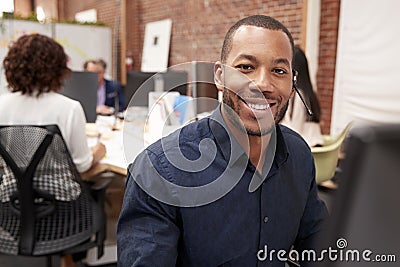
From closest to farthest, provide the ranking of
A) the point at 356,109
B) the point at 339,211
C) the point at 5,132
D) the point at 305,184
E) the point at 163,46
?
the point at 339,211 < the point at 305,184 < the point at 5,132 < the point at 356,109 < the point at 163,46

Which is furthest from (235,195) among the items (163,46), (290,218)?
(163,46)

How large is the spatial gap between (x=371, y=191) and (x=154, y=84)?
1.46m

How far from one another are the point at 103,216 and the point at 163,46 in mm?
4466

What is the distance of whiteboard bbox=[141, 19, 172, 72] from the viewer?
6.16 m

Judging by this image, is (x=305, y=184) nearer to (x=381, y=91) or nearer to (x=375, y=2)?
(x=381, y=91)

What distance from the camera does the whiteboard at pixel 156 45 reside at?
616cm

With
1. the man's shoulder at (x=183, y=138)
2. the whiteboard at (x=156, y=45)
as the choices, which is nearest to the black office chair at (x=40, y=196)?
the man's shoulder at (x=183, y=138)

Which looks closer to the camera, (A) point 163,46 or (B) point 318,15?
(B) point 318,15

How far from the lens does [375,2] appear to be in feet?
9.89

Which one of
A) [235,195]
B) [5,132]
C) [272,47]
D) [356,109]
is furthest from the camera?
[356,109]

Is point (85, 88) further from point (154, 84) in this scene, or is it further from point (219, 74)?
point (219, 74)

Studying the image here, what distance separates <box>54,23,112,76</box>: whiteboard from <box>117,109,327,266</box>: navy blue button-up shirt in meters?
4.97

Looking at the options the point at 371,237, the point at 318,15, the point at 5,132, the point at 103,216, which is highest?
the point at 318,15

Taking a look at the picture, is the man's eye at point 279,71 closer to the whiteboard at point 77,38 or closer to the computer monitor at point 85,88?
the computer monitor at point 85,88
